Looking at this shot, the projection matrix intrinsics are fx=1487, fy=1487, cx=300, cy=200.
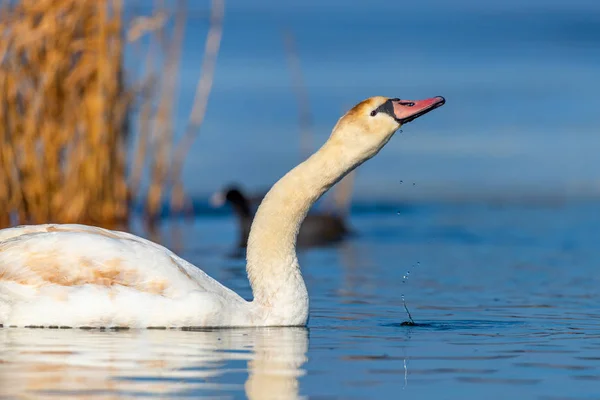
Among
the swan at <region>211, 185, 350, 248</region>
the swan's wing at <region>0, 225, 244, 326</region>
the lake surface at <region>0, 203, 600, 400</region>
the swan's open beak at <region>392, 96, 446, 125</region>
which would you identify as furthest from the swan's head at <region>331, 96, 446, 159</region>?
the swan at <region>211, 185, 350, 248</region>

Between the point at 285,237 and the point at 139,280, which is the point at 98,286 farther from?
the point at 285,237

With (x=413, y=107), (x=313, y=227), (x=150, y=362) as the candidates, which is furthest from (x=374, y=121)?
(x=313, y=227)

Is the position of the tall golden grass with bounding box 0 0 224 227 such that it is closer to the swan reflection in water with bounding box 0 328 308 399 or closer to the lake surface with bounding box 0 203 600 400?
the lake surface with bounding box 0 203 600 400

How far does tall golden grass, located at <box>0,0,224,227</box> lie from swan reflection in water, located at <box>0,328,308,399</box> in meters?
6.87

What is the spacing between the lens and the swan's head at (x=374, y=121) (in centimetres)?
906

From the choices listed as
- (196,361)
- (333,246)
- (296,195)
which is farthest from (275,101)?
(196,361)

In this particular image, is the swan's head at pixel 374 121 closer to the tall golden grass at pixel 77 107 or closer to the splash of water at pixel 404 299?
the splash of water at pixel 404 299

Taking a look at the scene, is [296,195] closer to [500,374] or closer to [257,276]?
[257,276]

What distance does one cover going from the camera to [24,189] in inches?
638

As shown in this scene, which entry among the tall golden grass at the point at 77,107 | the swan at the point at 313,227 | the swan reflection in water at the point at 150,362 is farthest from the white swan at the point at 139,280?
the swan at the point at 313,227

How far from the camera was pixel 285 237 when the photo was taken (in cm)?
979

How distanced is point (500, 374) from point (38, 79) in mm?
9225

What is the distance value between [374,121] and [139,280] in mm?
1753

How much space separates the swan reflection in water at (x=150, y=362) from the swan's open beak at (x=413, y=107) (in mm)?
1464
